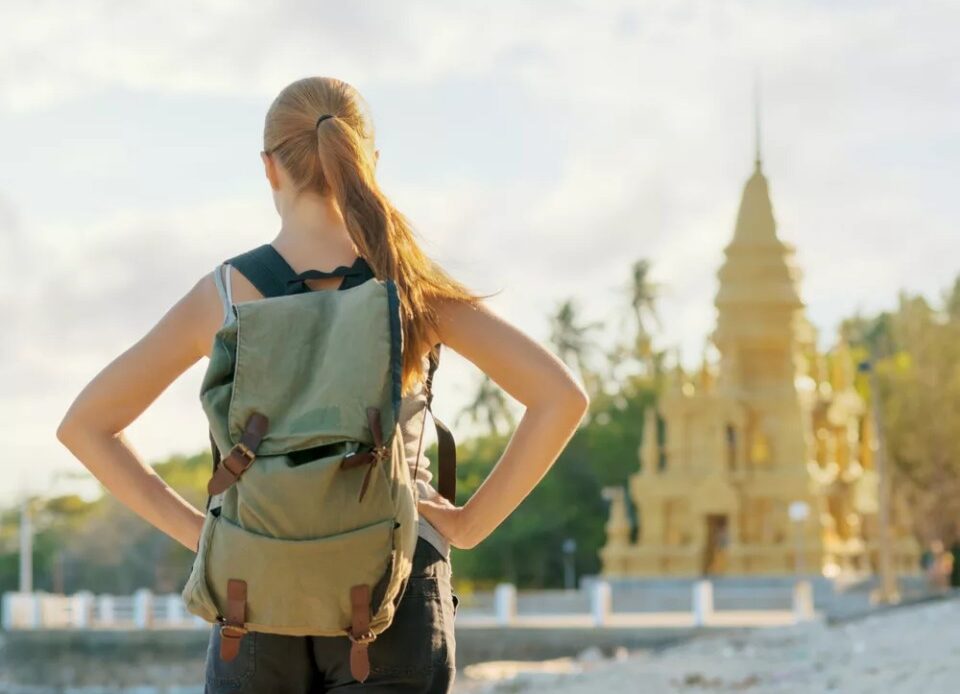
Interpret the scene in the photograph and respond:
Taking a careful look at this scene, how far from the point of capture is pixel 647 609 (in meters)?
37.1

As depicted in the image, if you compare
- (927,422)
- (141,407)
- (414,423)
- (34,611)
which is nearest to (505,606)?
(34,611)

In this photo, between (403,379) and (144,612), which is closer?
(403,379)

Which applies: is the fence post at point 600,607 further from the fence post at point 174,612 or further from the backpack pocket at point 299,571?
the backpack pocket at point 299,571

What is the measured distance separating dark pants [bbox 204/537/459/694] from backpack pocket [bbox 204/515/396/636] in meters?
0.09

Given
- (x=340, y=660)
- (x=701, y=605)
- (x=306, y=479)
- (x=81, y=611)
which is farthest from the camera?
(x=81, y=611)

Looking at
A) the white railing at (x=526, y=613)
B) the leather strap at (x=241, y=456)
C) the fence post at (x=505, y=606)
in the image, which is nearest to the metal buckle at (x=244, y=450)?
the leather strap at (x=241, y=456)

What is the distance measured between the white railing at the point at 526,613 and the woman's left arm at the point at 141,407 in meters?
23.6

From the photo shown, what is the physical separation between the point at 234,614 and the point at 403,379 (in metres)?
0.41

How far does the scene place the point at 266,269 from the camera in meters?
2.89

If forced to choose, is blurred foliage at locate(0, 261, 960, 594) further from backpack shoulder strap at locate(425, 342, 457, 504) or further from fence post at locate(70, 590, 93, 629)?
backpack shoulder strap at locate(425, 342, 457, 504)

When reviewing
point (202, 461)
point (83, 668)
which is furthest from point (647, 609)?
point (202, 461)

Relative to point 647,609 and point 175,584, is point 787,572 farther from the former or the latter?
point 175,584

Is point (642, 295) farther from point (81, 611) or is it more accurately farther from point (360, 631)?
point (360, 631)

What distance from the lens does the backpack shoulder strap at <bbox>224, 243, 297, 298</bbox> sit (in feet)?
9.43
